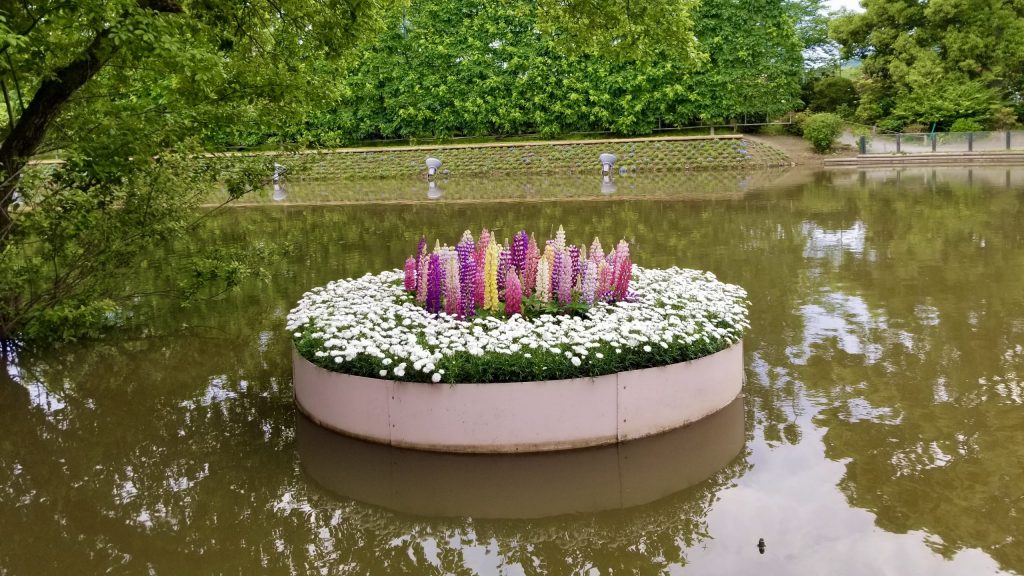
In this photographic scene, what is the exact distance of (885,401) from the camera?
5.87 metres

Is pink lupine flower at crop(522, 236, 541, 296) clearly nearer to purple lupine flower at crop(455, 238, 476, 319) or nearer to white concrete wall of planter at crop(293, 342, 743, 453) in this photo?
purple lupine flower at crop(455, 238, 476, 319)

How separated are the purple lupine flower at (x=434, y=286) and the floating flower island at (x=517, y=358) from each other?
11 mm

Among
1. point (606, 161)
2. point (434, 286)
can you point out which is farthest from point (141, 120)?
point (606, 161)

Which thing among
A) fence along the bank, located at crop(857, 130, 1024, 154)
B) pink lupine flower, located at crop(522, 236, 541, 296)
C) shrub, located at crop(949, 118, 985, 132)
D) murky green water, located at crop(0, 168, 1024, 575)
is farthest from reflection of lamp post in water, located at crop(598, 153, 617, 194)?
pink lupine flower, located at crop(522, 236, 541, 296)

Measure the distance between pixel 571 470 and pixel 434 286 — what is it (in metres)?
1.91

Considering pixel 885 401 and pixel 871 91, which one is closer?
pixel 885 401

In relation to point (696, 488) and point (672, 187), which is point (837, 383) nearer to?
point (696, 488)

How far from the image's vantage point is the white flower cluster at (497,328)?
518 cm

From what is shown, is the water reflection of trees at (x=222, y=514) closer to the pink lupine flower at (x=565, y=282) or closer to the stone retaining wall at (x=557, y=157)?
the pink lupine flower at (x=565, y=282)

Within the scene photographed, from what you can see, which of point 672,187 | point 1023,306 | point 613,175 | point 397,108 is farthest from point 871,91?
point 1023,306

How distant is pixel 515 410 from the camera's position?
5.08 m

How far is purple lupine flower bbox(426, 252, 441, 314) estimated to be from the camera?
6195mm

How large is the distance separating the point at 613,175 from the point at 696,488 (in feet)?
78.2

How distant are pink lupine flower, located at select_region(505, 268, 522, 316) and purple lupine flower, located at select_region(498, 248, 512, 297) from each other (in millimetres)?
525
